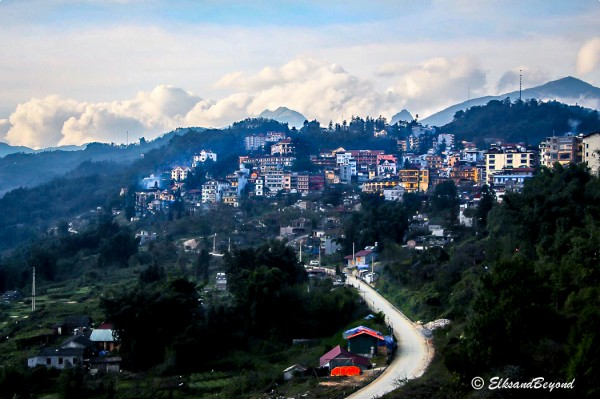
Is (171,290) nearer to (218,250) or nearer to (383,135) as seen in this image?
(218,250)

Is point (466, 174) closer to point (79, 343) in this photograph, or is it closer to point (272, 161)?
point (272, 161)

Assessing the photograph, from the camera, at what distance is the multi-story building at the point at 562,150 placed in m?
31.2

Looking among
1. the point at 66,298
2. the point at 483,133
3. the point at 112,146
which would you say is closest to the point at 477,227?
the point at 66,298

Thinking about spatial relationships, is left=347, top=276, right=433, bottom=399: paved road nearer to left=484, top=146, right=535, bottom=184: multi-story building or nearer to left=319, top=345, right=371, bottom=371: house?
left=319, top=345, right=371, bottom=371: house

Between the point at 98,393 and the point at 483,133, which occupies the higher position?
the point at 483,133

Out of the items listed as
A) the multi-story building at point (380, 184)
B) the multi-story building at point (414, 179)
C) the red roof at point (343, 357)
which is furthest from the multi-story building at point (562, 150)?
the red roof at point (343, 357)

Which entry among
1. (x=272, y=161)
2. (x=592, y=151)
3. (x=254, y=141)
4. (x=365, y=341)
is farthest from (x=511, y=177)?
(x=254, y=141)

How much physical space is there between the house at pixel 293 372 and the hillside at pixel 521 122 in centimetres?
4017

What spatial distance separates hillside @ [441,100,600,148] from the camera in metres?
54.0

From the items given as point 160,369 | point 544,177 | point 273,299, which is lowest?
point 160,369

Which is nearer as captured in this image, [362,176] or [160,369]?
[160,369]

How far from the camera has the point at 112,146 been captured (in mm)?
96562

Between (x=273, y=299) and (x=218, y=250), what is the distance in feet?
45.5

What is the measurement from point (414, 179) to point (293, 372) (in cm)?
2924
